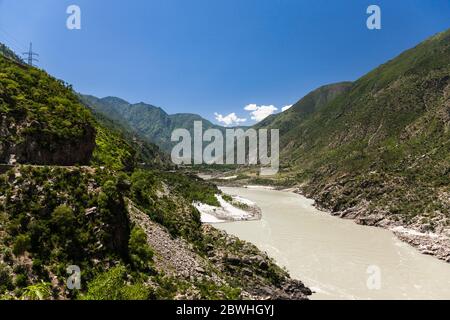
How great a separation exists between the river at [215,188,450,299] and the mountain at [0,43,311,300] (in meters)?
7.79

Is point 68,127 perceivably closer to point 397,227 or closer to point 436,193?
point 397,227

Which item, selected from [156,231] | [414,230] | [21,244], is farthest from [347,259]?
[21,244]

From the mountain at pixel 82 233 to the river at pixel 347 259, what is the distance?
25.6 ft

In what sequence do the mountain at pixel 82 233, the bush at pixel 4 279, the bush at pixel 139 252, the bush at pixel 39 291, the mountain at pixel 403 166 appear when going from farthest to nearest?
the mountain at pixel 403 166
the bush at pixel 139 252
the mountain at pixel 82 233
the bush at pixel 4 279
the bush at pixel 39 291

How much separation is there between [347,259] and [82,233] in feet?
136

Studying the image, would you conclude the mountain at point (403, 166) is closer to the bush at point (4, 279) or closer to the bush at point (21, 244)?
the bush at point (21, 244)

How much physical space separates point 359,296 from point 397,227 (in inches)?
1651

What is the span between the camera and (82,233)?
23.7 m

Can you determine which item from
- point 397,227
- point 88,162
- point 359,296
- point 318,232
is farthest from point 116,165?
point 397,227

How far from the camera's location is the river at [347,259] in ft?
136

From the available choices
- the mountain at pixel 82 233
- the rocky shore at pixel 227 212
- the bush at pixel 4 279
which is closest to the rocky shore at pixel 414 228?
the rocky shore at pixel 227 212

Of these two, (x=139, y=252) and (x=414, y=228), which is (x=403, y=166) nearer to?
(x=414, y=228)

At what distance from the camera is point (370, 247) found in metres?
61.8

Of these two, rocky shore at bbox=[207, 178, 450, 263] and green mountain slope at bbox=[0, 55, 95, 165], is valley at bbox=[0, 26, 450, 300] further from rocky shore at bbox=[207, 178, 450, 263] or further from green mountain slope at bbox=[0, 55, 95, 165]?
rocky shore at bbox=[207, 178, 450, 263]
